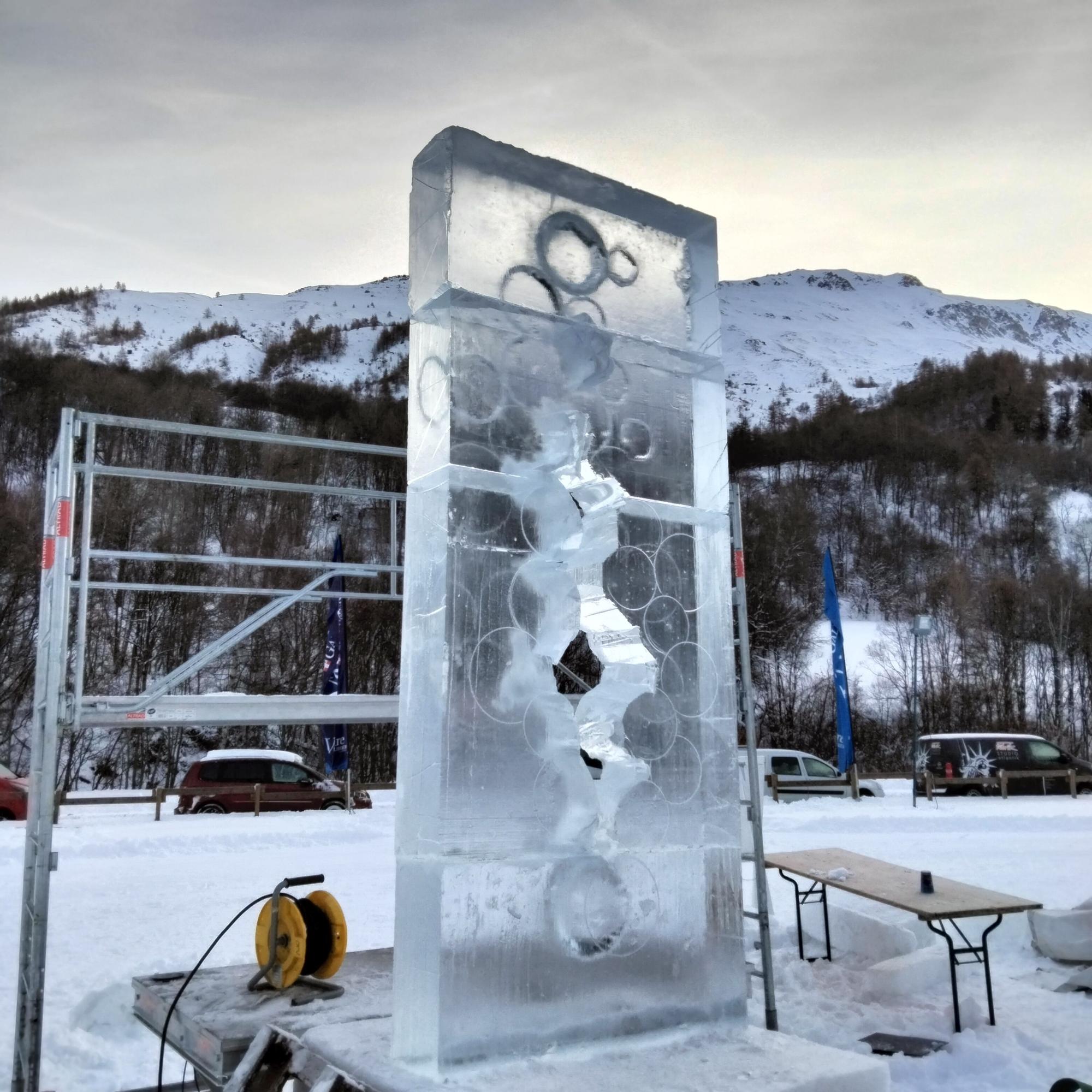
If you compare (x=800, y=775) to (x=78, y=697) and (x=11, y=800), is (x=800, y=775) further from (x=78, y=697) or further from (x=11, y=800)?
(x=78, y=697)

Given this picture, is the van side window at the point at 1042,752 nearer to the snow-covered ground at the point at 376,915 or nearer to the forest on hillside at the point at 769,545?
the snow-covered ground at the point at 376,915

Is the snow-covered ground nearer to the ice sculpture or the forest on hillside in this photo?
the ice sculpture

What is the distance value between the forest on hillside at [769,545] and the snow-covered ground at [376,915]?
14.9 metres

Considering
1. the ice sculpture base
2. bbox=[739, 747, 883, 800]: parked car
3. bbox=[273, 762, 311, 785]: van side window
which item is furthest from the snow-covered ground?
the ice sculpture base

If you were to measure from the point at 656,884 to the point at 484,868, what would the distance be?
60 centimetres

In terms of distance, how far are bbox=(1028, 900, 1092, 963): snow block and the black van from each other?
1357 centimetres

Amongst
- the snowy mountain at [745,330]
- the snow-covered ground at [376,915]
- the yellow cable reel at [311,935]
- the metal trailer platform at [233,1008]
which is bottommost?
the snow-covered ground at [376,915]

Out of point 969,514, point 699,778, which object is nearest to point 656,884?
point 699,778

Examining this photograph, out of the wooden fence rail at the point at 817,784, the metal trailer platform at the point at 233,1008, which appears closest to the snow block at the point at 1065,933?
the metal trailer platform at the point at 233,1008

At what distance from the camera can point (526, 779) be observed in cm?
287

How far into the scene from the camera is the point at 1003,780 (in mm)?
18453

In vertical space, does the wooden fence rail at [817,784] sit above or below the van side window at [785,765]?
below

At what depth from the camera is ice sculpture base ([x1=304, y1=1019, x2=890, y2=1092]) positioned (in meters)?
2.54

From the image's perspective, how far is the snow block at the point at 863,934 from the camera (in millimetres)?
7004
